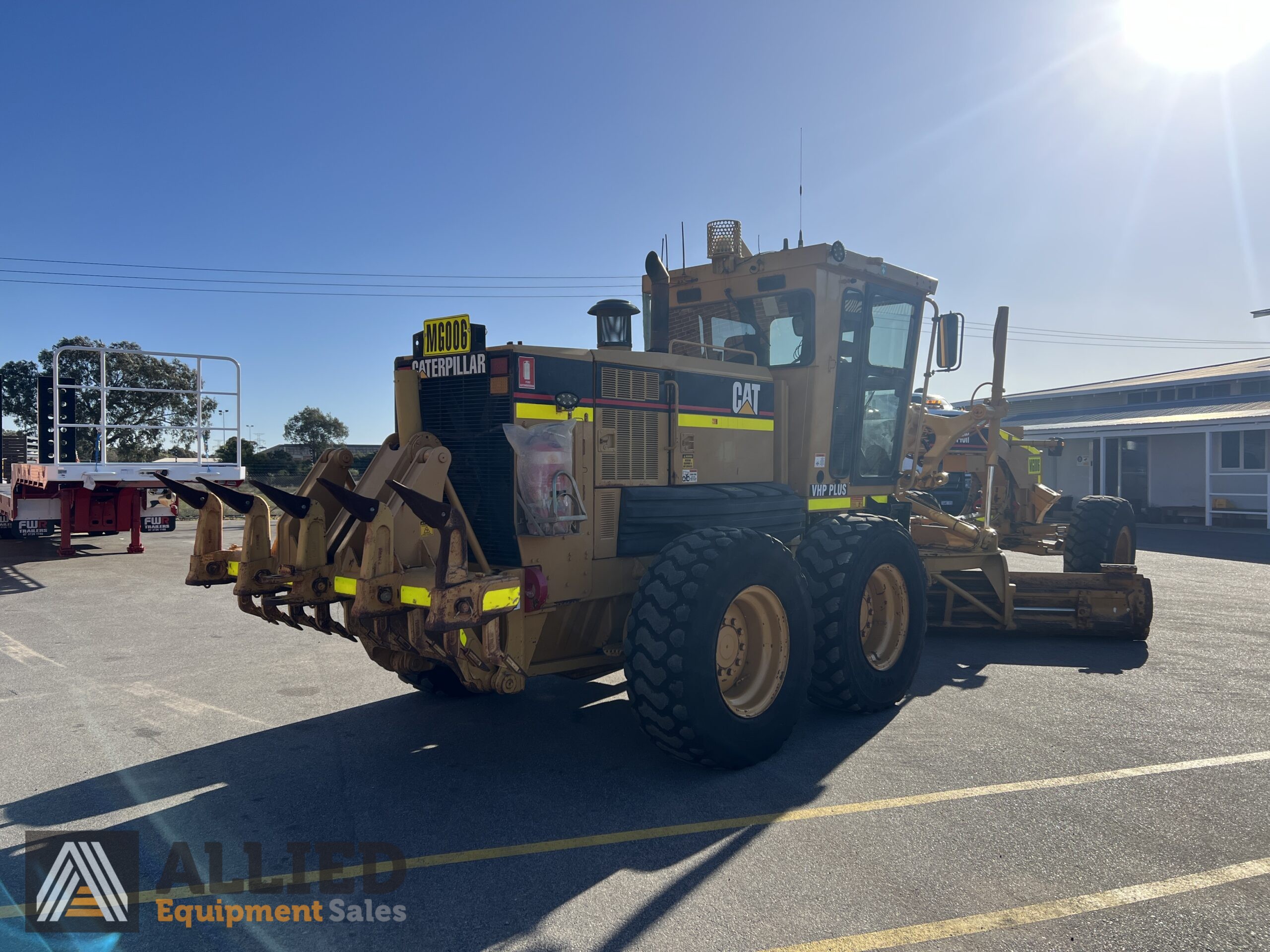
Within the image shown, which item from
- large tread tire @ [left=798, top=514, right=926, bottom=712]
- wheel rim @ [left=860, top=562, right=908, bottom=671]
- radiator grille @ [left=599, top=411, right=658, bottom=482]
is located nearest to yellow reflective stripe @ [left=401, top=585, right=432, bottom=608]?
radiator grille @ [left=599, top=411, right=658, bottom=482]

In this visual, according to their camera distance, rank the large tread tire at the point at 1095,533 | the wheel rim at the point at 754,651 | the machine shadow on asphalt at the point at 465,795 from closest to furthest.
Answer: the machine shadow on asphalt at the point at 465,795
the wheel rim at the point at 754,651
the large tread tire at the point at 1095,533

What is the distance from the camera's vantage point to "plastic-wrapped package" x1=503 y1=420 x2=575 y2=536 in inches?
181

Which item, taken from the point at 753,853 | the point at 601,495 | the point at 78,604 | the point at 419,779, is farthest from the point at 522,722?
the point at 78,604

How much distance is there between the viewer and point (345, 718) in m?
5.76

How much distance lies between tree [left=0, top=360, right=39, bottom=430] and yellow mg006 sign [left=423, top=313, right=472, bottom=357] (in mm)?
31868

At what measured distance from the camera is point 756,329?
672cm

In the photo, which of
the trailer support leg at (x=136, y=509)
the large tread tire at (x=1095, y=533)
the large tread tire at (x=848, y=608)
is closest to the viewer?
the large tread tire at (x=848, y=608)

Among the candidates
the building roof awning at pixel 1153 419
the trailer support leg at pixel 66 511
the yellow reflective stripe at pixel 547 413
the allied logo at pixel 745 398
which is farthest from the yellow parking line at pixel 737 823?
the building roof awning at pixel 1153 419

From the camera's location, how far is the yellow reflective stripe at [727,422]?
5.64m

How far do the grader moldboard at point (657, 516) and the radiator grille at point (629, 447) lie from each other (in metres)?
0.02

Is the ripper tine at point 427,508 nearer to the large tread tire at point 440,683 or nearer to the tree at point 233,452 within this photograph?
the large tread tire at point 440,683

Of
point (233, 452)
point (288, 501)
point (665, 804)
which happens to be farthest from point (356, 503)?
point (233, 452)

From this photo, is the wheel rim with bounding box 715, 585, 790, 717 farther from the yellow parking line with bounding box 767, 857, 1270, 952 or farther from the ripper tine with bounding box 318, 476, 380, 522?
the ripper tine with bounding box 318, 476, 380, 522

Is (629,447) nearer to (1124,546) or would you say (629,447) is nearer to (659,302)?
(659,302)
